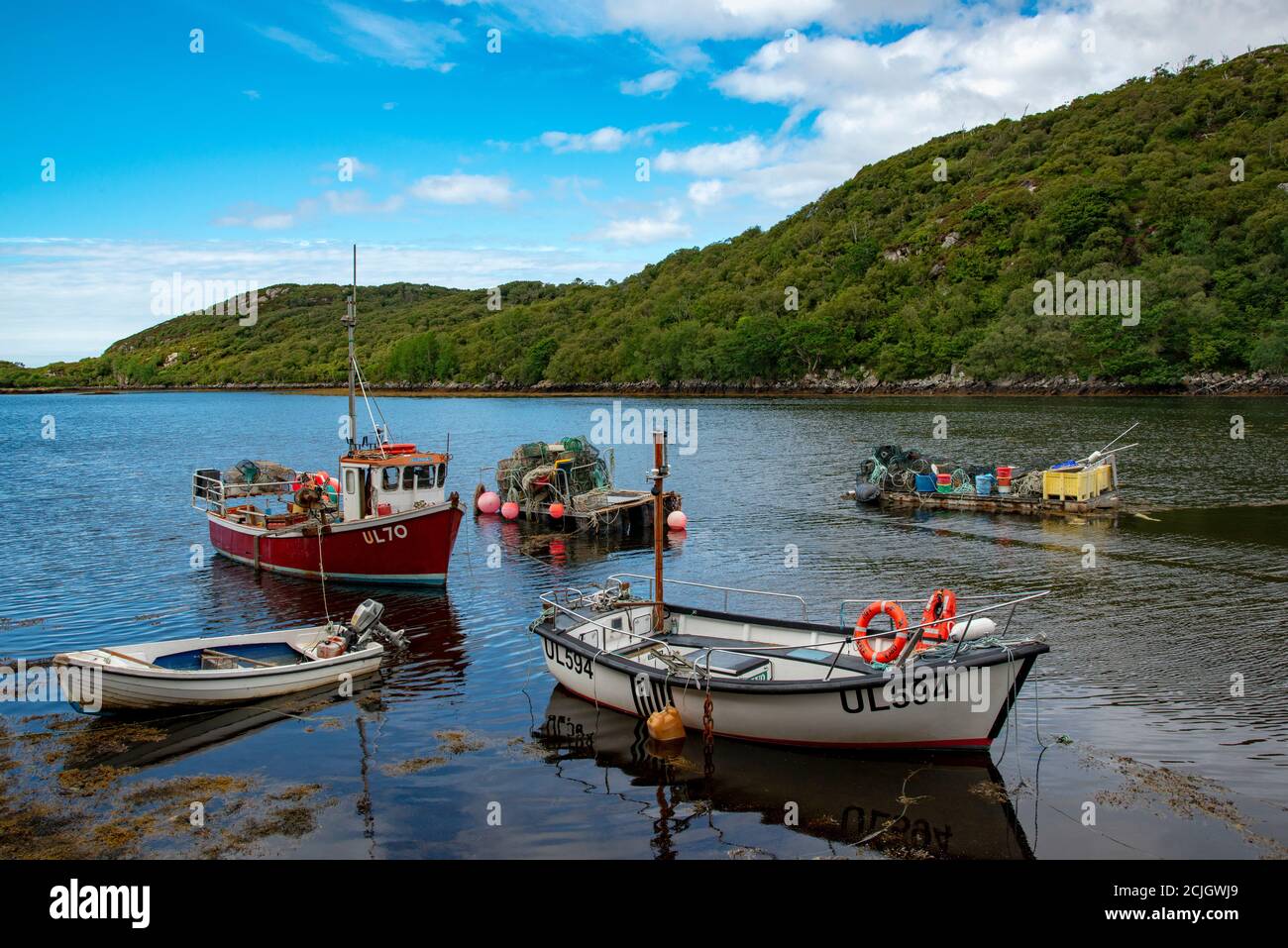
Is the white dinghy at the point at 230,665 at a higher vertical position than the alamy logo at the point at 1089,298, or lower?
lower

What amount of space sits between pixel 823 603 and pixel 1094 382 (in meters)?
104

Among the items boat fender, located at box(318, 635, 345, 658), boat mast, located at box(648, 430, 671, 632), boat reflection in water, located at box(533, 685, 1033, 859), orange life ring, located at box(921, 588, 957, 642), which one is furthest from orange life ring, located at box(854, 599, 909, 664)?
boat fender, located at box(318, 635, 345, 658)

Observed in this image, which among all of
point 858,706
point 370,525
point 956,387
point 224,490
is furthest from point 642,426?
point 858,706

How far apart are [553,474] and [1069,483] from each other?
79.8 feet

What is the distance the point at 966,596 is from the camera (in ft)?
85.3

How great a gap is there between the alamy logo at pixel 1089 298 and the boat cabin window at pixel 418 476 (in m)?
106

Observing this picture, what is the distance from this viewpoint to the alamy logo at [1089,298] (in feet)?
380

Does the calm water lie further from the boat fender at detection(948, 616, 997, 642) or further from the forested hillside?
the forested hillside

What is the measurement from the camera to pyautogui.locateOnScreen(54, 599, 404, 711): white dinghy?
54.2 ft

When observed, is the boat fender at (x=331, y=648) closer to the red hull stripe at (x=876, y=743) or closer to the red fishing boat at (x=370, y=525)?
the red fishing boat at (x=370, y=525)

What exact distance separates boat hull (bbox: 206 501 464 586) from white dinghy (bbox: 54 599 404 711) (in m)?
5.79

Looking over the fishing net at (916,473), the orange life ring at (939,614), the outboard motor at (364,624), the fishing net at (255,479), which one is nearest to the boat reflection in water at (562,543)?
the fishing net at (255,479)
